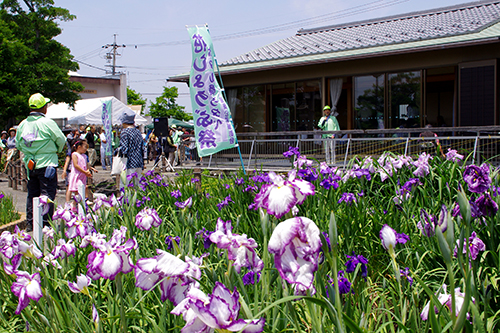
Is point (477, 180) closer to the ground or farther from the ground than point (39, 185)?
farther from the ground

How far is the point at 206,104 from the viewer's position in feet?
23.8

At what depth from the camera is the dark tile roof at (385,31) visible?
40.9 feet

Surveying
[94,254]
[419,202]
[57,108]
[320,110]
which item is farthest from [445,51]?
[57,108]

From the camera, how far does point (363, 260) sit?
1.81 metres

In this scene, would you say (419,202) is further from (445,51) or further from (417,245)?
(445,51)

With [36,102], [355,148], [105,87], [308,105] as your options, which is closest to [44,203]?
[36,102]

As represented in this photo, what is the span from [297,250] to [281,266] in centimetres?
6

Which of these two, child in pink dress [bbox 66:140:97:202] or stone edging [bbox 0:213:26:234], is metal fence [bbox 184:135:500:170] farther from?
stone edging [bbox 0:213:26:234]

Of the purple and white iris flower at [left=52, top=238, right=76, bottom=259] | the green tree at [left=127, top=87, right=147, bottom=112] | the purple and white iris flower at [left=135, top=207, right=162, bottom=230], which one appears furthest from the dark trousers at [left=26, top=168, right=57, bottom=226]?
the green tree at [left=127, top=87, right=147, bottom=112]

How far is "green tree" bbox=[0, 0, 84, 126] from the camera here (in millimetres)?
25625

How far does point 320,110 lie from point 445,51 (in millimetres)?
4097

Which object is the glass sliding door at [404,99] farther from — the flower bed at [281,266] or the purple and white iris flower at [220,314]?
the purple and white iris flower at [220,314]

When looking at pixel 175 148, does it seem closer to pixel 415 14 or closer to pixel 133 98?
pixel 415 14

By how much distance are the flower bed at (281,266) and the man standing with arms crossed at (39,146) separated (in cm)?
187
